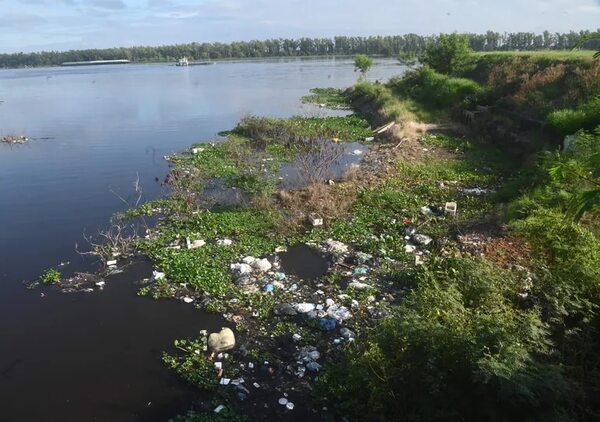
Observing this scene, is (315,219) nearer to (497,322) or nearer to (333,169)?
(333,169)

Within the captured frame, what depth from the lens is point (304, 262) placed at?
8.50 m

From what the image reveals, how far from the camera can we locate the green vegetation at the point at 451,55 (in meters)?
29.6

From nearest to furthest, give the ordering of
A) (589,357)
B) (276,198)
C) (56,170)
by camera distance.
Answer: (589,357) → (276,198) → (56,170)

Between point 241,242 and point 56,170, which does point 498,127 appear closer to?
point 241,242

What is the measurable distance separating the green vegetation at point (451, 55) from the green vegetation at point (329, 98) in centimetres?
642

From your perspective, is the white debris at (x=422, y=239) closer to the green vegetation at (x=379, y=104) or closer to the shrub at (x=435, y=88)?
the green vegetation at (x=379, y=104)

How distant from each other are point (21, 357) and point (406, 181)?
967cm

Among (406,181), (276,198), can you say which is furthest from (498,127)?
(276,198)

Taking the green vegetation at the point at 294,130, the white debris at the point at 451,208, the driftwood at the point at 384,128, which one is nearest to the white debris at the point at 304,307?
the white debris at the point at 451,208

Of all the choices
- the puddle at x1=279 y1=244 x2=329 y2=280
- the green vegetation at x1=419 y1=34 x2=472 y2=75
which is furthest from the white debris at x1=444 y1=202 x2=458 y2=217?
the green vegetation at x1=419 y1=34 x2=472 y2=75

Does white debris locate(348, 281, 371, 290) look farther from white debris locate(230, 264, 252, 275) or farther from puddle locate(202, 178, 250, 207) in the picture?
puddle locate(202, 178, 250, 207)

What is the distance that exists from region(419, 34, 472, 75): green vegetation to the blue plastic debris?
27.1 metres

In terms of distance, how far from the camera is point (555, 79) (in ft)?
58.9

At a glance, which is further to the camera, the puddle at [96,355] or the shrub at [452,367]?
the puddle at [96,355]
